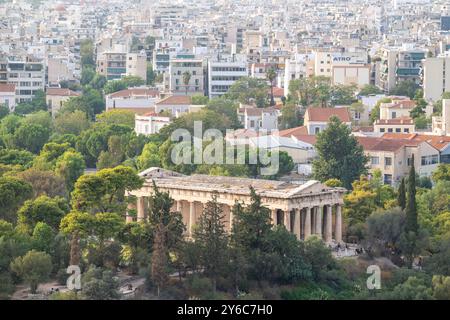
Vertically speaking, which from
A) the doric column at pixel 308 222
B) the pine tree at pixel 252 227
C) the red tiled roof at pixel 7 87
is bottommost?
the doric column at pixel 308 222

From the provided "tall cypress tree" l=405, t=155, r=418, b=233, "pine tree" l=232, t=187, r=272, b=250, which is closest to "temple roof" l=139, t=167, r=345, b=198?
"tall cypress tree" l=405, t=155, r=418, b=233

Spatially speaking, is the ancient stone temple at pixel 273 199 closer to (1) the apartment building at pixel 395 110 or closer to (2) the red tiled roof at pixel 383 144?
(2) the red tiled roof at pixel 383 144

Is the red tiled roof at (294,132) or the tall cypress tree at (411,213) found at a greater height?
the red tiled roof at (294,132)

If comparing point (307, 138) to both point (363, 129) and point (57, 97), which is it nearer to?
point (363, 129)

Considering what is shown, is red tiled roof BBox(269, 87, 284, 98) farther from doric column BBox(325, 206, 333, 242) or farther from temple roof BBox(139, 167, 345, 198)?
doric column BBox(325, 206, 333, 242)

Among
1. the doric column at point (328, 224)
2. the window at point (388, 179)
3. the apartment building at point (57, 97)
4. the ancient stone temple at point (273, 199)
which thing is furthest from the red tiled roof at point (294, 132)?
the apartment building at point (57, 97)

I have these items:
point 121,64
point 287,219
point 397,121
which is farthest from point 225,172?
point 121,64

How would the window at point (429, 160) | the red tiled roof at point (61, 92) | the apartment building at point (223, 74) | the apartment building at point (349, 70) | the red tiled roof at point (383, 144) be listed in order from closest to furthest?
the red tiled roof at point (383, 144) → the window at point (429, 160) → the red tiled roof at point (61, 92) → the apartment building at point (223, 74) → the apartment building at point (349, 70)
